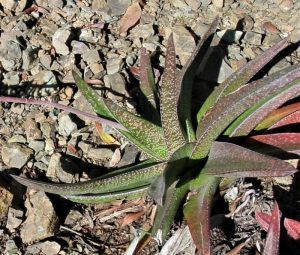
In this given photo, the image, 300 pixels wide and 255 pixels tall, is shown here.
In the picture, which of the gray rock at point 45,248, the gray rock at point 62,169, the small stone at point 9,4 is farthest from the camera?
the small stone at point 9,4

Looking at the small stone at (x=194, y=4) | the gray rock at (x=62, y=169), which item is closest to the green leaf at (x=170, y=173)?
the gray rock at (x=62, y=169)

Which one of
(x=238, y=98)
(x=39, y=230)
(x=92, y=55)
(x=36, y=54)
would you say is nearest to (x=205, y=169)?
(x=238, y=98)

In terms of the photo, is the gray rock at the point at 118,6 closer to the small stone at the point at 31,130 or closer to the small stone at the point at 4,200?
the small stone at the point at 31,130

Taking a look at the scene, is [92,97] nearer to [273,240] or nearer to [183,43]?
[183,43]

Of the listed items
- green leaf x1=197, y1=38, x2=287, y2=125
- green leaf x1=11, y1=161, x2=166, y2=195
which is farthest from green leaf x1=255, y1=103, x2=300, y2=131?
green leaf x1=11, y1=161, x2=166, y2=195

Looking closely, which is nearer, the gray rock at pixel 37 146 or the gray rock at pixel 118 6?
the gray rock at pixel 37 146

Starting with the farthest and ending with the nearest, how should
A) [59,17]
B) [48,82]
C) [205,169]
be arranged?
[59,17], [48,82], [205,169]

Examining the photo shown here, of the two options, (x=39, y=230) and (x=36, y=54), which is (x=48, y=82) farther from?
(x=39, y=230)

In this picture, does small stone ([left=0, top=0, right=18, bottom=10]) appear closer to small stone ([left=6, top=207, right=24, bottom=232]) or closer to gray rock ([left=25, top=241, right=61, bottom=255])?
small stone ([left=6, top=207, right=24, bottom=232])
